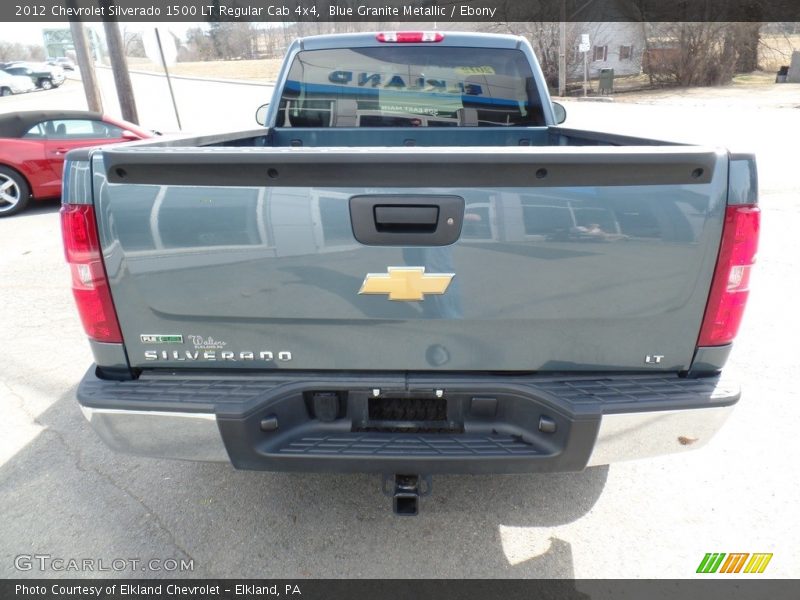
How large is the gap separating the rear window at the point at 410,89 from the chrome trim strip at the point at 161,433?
277 centimetres

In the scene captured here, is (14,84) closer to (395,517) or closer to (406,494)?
(395,517)

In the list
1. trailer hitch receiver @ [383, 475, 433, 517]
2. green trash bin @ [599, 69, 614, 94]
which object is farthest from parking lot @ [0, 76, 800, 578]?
green trash bin @ [599, 69, 614, 94]

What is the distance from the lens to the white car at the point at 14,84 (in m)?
37.8

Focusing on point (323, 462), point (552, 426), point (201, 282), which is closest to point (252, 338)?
point (201, 282)

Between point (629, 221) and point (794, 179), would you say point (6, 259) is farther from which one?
point (794, 179)

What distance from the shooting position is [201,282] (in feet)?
6.29

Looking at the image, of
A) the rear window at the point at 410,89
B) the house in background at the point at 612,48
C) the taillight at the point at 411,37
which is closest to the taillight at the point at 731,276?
the rear window at the point at 410,89

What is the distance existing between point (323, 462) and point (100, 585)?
115cm

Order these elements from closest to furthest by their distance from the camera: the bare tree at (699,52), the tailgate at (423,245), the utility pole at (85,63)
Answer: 1. the tailgate at (423,245)
2. the utility pole at (85,63)
3. the bare tree at (699,52)

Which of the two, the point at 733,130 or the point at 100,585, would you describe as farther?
the point at 733,130

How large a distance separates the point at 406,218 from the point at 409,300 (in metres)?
0.28

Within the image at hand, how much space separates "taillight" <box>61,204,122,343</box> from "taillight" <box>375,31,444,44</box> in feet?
8.96

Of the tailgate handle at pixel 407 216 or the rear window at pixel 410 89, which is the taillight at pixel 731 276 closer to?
the tailgate handle at pixel 407 216

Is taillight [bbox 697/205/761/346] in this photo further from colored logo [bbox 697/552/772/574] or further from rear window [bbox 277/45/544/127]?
rear window [bbox 277/45/544/127]
